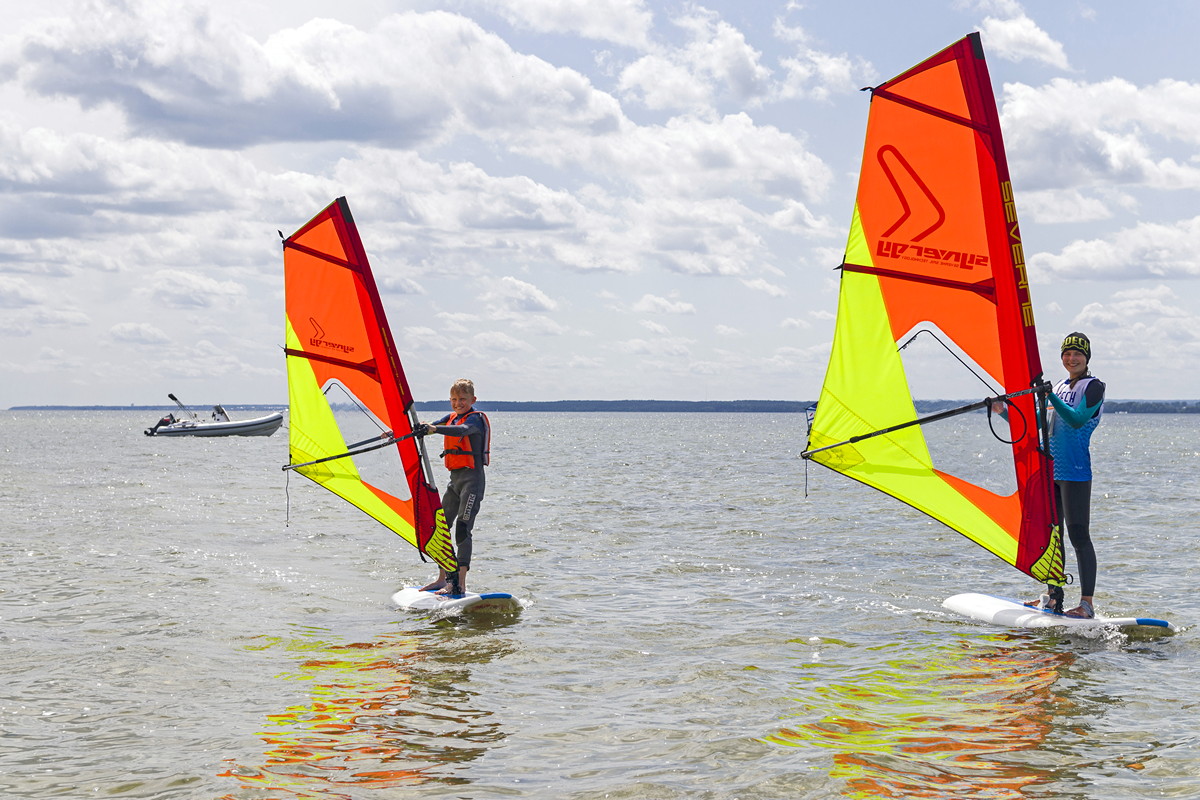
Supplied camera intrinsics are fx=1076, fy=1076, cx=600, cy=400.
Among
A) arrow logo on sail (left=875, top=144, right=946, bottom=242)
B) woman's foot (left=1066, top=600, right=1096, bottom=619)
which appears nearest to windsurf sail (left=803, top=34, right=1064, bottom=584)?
arrow logo on sail (left=875, top=144, right=946, bottom=242)

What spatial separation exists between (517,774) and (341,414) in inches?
207

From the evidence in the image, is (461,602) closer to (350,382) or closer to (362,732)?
(350,382)

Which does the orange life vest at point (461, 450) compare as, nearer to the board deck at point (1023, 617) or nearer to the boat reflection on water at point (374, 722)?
the boat reflection on water at point (374, 722)

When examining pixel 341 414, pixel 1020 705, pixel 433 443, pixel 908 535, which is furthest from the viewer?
pixel 433 443

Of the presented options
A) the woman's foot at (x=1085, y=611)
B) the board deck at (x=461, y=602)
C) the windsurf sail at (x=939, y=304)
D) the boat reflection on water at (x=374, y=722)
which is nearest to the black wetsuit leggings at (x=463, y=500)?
the board deck at (x=461, y=602)

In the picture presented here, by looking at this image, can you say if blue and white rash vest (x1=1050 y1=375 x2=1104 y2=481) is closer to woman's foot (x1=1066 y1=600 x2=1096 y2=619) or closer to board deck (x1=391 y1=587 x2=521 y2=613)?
woman's foot (x1=1066 y1=600 x2=1096 y2=619)

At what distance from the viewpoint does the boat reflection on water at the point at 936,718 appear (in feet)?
18.3

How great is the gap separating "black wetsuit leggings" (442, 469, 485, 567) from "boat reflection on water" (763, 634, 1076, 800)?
3311 millimetres

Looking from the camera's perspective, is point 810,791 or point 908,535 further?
point 908,535

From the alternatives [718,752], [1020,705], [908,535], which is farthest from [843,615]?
[908,535]

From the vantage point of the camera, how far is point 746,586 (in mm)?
12102

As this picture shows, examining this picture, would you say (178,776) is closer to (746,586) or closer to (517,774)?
(517,774)

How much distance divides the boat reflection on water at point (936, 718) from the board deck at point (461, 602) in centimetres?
301

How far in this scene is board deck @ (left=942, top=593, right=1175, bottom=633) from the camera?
8.74m
